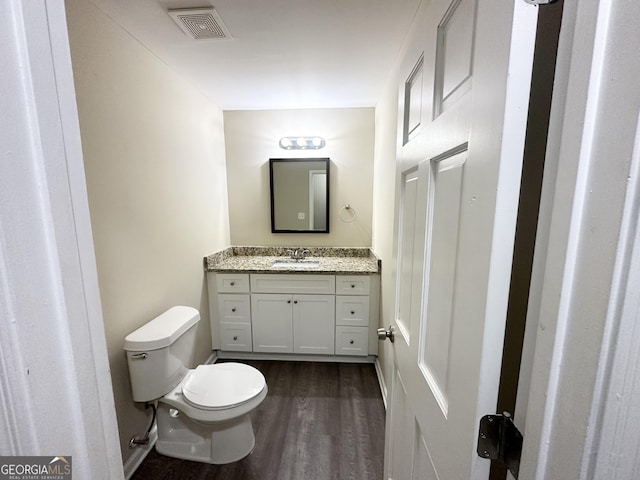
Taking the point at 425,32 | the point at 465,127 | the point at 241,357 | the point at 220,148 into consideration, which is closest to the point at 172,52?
the point at 220,148

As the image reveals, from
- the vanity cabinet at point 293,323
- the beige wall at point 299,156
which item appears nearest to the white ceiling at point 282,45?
the beige wall at point 299,156

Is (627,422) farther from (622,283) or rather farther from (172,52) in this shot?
(172,52)

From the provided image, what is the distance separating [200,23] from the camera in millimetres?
1305

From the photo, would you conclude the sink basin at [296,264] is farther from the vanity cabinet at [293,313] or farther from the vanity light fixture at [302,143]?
the vanity light fixture at [302,143]

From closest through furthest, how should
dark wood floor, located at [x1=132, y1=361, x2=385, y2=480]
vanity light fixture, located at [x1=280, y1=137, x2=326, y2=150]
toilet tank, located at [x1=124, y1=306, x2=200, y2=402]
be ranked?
toilet tank, located at [x1=124, y1=306, x2=200, y2=402] → dark wood floor, located at [x1=132, y1=361, x2=385, y2=480] → vanity light fixture, located at [x1=280, y1=137, x2=326, y2=150]

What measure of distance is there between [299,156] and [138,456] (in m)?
2.43

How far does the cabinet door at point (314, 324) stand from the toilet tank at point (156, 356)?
3.18 ft

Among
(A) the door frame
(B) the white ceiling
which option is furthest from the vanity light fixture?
(A) the door frame

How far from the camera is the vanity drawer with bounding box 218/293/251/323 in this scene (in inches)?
90.9

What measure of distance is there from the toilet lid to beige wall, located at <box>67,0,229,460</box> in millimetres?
327

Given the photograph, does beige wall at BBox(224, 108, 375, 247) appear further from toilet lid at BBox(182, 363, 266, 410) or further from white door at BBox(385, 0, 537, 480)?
white door at BBox(385, 0, 537, 480)

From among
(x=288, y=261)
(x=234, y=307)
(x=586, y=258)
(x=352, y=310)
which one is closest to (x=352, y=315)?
(x=352, y=310)

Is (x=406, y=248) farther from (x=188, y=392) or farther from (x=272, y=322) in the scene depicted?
(x=272, y=322)

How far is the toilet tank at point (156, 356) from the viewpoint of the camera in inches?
51.9
